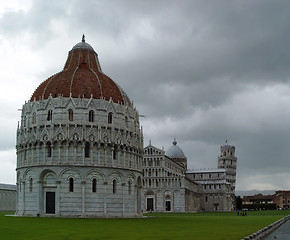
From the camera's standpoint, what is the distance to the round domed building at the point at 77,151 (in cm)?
5869

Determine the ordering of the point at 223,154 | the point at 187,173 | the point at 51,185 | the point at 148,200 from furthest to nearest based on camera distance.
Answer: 1. the point at 223,154
2. the point at 187,173
3. the point at 148,200
4. the point at 51,185

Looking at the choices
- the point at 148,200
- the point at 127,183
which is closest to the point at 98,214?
the point at 127,183

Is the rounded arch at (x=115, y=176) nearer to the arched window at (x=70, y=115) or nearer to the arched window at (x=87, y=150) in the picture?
the arched window at (x=87, y=150)

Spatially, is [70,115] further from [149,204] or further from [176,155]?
[176,155]

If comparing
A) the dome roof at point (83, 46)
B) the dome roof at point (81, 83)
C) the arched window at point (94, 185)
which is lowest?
the arched window at point (94, 185)

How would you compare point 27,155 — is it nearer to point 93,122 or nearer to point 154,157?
point 93,122

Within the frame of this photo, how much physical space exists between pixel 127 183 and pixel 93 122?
10.7 metres

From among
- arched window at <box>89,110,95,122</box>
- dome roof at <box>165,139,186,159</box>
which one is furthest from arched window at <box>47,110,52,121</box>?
dome roof at <box>165,139,186,159</box>

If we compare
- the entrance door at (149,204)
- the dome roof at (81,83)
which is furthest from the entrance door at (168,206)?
the dome roof at (81,83)

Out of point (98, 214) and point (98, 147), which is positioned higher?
point (98, 147)

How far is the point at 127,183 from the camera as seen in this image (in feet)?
207

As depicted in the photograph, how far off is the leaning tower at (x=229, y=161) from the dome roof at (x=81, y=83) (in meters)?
117

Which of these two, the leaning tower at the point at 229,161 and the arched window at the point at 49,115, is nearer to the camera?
the arched window at the point at 49,115

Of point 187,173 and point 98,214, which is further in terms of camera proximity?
point 187,173
